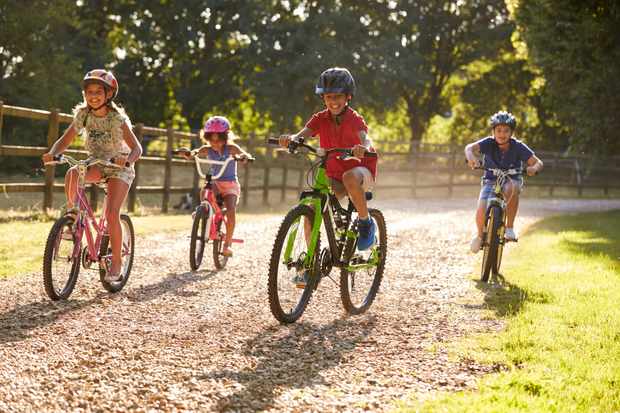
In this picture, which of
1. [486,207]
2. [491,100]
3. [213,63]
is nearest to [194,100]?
[213,63]

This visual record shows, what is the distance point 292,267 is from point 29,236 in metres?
5.29

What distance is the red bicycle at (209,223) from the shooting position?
794 centimetres

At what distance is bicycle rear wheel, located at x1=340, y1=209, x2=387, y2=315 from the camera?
593 cm

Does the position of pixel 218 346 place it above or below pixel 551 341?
below

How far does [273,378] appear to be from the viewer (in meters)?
4.20

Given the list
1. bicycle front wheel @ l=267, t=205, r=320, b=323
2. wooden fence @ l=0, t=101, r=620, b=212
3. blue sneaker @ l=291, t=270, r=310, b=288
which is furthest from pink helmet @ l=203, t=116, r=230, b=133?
wooden fence @ l=0, t=101, r=620, b=212

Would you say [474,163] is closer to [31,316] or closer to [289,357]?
[289,357]

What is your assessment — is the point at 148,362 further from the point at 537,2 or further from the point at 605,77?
the point at 537,2

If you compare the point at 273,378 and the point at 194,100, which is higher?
the point at 194,100

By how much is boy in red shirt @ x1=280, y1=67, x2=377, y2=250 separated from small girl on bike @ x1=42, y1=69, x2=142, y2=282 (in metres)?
1.31

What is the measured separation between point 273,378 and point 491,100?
39819 mm

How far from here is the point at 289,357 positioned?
183 inches

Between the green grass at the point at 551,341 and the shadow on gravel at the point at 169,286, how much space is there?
8.31 ft

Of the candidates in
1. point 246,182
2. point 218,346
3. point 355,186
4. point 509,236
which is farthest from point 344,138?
point 246,182
